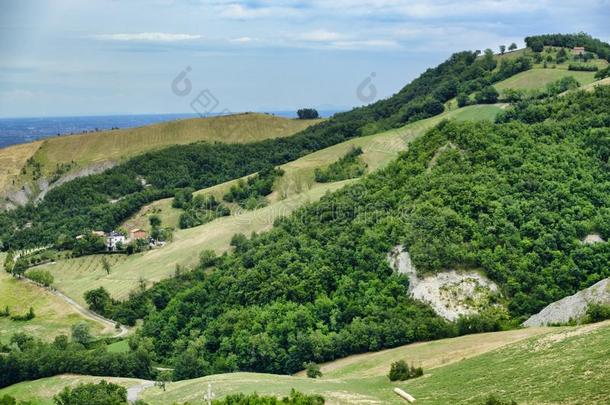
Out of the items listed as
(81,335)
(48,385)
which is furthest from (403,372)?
(81,335)

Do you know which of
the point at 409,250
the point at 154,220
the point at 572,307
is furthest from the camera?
the point at 154,220

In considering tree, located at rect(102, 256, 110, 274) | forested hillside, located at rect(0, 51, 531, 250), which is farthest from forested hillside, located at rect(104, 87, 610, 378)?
forested hillside, located at rect(0, 51, 531, 250)

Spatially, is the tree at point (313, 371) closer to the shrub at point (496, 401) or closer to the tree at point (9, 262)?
the shrub at point (496, 401)

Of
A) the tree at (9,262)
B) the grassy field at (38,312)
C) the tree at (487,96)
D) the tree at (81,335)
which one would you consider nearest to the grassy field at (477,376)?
the tree at (81,335)

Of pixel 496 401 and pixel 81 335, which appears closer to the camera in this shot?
pixel 496 401

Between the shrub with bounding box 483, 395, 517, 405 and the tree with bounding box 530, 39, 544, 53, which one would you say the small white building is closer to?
the tree with bounding box 530, 39, 544, 53

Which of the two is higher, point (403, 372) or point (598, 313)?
point (598, 313)

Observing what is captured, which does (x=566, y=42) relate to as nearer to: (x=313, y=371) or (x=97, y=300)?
(x=97, y=300)

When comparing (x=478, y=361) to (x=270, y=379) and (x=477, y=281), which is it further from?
(x=477, y=281)
